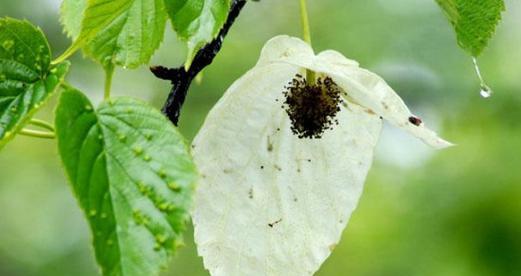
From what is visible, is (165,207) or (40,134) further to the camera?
(40,134)

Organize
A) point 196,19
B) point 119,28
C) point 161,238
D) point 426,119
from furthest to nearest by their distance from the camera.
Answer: point 426,119 < point 119,28 < point 196,19 < point 161,238

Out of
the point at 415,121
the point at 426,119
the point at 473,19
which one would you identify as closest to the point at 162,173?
the point at 415,121

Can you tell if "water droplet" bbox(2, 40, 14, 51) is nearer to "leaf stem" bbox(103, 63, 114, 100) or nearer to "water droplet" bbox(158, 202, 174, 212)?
"leaf stem" bbox(103, 63, 114, 100)

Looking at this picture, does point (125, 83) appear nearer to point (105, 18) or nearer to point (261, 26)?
point (261, 26)

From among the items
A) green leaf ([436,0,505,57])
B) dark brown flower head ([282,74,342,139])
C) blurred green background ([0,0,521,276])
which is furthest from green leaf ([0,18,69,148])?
blurred green background ([0,0,521,276])

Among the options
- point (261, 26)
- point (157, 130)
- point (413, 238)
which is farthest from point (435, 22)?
point (157, 130)

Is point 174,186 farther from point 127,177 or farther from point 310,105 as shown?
point 310,105
